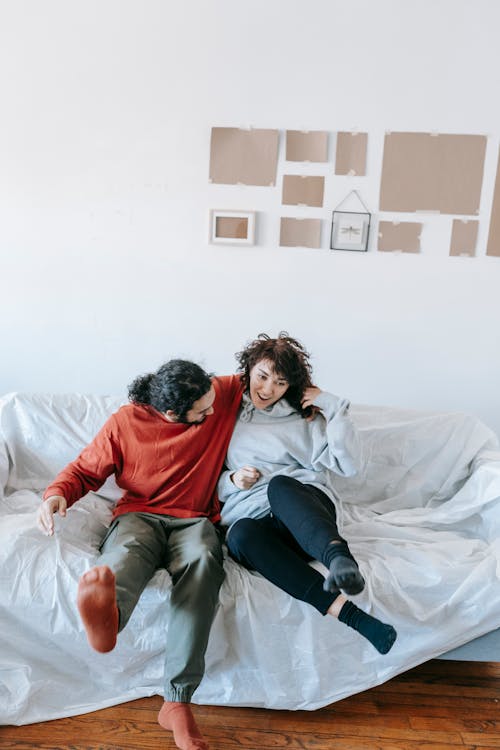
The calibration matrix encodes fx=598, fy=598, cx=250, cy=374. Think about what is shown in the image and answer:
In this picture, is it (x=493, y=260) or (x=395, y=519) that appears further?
(x=493, y=260)

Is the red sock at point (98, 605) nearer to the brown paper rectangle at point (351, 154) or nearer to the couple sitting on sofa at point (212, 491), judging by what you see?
the couple sitting on sofa at point (212, 491)

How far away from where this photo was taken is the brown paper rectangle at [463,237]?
220 cm

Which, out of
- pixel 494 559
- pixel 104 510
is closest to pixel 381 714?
pixel 494 559

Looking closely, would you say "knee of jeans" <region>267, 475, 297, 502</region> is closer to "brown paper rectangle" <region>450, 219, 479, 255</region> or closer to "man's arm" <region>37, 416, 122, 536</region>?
"man's arm" <region>37, 416, 122, 536</region>

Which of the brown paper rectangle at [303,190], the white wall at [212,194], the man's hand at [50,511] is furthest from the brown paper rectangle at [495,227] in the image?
the man's hand at [50,511]

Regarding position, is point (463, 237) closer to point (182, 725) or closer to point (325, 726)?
point (325, 726)

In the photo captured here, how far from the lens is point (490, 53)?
6.88 feet

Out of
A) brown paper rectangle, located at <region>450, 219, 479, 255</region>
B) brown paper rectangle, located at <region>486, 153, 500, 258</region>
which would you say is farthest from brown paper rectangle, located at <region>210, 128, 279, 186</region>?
brown paper rectangle, located at <region>486, 153, 500, 258</region>

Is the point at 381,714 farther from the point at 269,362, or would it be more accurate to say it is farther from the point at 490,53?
the point at 490,53

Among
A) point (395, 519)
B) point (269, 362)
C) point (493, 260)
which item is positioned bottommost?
point (395, 519)

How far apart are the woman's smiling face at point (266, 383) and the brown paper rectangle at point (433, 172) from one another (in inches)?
34.5

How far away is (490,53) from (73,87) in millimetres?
1504

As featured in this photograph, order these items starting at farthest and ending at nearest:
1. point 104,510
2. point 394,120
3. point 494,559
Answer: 1. point 394,120
2. point 104,510
3. point 494,559

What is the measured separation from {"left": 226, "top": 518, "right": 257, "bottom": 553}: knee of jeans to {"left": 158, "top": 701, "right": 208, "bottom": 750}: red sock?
39cm
